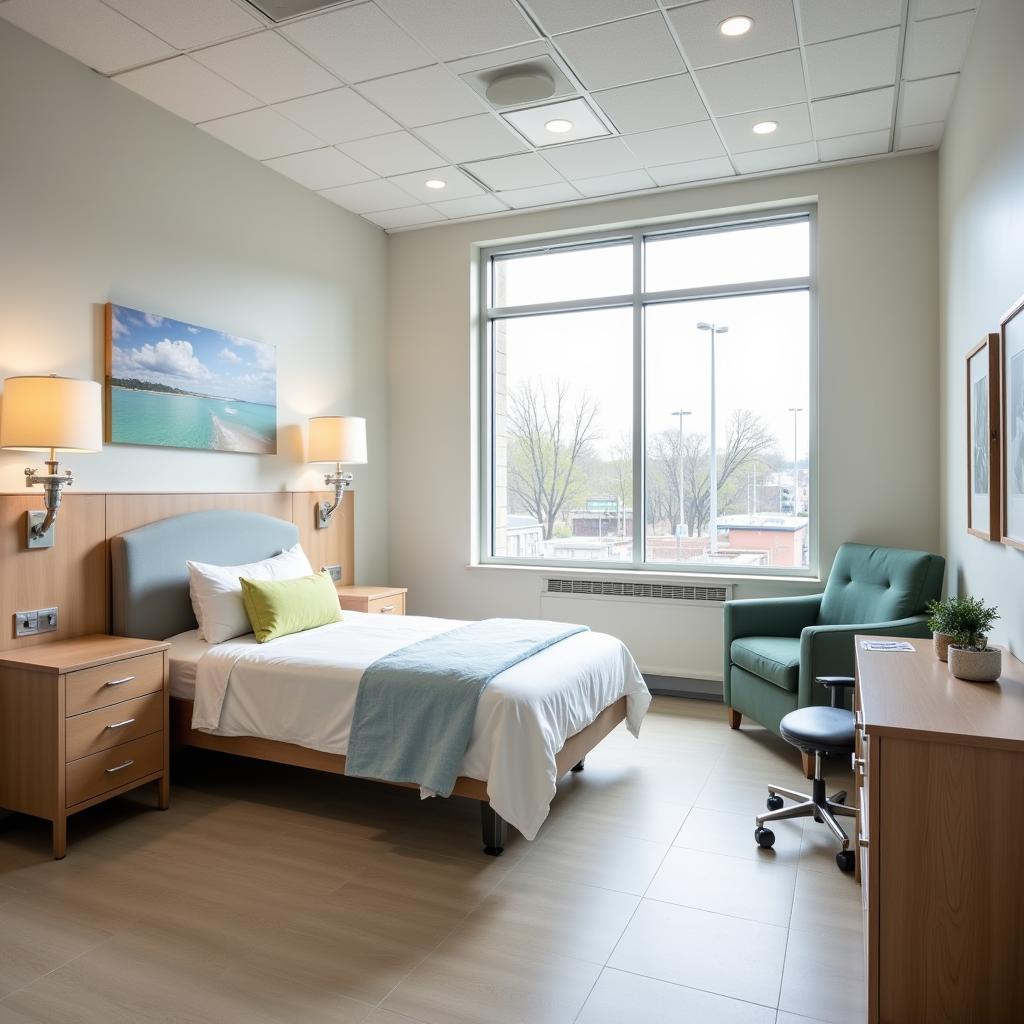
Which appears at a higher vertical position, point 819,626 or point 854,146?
point 854,146

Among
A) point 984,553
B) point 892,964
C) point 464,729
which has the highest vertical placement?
point 984,553

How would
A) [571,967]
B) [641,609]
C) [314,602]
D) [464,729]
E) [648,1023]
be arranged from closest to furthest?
[648,1023]
[571,967]
[464,729]
[314,602]
[641,609]

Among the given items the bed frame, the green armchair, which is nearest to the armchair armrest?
the green armchair

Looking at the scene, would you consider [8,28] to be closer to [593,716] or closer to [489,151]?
[489,151]

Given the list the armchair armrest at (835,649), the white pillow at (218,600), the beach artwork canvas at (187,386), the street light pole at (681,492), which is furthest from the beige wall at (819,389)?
the white pillow at (218,600)

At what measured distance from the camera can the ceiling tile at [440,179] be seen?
4770 millimetres

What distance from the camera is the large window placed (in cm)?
499

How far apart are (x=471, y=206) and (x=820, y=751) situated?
4074mm

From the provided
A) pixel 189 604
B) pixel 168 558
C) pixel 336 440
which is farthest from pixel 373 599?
pixel 168 558

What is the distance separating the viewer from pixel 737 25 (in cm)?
323

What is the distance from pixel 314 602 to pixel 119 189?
217 cm

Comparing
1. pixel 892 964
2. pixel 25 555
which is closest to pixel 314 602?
pixel 25 555

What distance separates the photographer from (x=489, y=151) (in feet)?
14.6

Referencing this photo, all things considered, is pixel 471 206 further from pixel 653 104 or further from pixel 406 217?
pixel 653 104
